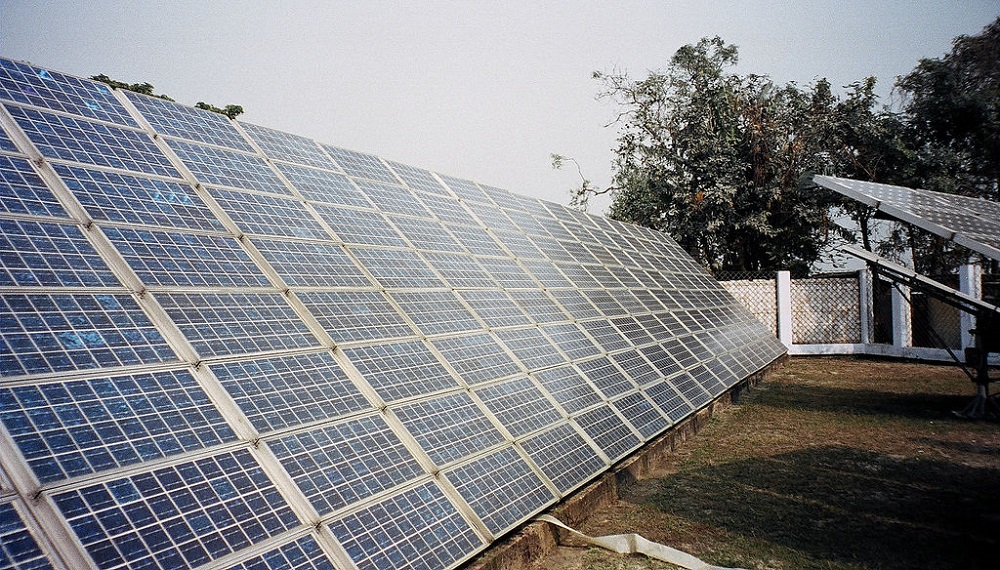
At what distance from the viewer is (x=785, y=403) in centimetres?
1245

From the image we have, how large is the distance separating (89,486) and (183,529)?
510mm

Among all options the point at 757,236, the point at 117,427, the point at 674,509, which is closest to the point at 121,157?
the point at 117,427

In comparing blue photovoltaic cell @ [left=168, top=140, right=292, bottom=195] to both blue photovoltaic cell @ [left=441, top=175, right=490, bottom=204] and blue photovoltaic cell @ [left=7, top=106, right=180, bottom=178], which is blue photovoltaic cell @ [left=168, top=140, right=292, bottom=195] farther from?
blue photovoltaic cell @ [left=441, top=175, right=490, bottom=204]

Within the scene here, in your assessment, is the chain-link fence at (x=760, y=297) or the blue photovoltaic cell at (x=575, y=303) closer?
the blue photovoltaic cell at (x=575, y=303)

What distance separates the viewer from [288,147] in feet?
28.5

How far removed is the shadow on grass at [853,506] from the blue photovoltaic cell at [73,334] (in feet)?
16.8

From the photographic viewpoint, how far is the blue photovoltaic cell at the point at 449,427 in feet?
17.4

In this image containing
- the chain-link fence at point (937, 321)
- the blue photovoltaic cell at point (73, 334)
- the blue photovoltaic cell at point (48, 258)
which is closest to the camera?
the blue photovoltaic cell at point (73, 334)

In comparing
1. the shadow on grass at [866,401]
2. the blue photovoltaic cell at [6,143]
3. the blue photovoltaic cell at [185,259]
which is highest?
the blue photovoltaic cell at [6,143]

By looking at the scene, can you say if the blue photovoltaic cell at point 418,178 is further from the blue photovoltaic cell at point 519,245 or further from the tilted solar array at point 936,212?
the tilted solar array at point 936,212

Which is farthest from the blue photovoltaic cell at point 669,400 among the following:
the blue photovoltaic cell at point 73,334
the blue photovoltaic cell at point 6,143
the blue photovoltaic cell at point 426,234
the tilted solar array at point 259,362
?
the blue photovoltaic cell at point 6,143

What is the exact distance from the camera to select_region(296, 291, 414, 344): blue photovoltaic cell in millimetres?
5895

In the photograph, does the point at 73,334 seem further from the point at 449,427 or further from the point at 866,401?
the point at 866,401

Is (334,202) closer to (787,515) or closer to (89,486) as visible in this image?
(89,486)
